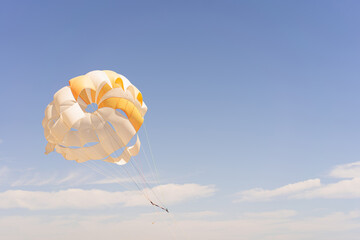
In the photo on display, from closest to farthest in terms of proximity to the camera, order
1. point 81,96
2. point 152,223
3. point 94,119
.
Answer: point 152,223, point 94,119, point 81,96

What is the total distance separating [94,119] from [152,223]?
8.40 metres

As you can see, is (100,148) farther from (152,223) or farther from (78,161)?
(152,223)

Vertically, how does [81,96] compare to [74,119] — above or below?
above

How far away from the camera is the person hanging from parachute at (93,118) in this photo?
29484 mm

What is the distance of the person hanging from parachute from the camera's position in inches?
1161

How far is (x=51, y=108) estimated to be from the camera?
30.7 m

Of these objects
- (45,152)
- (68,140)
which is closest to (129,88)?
(68,140)

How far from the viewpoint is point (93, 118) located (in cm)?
2970

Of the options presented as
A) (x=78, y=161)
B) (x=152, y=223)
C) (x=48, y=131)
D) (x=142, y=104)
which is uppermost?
(x=142, y=104)

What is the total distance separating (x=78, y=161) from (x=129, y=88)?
22.2 feet

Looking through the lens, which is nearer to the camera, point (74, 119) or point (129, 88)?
point (74, 119)

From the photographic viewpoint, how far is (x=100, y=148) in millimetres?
30703

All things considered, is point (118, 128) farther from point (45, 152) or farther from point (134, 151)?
point (45, 152)

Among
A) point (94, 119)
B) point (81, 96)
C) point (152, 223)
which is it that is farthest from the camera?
point (81, 96)
